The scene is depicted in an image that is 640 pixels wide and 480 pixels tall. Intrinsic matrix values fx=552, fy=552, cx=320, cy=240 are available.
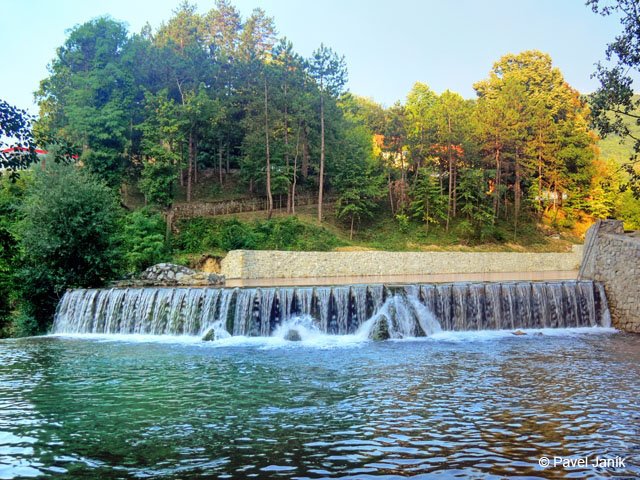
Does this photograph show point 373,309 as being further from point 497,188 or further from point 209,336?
point 497,188

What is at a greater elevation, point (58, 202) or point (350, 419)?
point (58, 202)

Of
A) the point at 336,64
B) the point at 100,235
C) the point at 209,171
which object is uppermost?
the point at 336,64

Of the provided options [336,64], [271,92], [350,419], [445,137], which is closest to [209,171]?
[271,92]

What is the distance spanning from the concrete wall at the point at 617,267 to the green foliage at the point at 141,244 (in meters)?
21.7

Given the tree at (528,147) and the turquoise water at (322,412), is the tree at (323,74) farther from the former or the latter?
the turquoise water at (322,412)

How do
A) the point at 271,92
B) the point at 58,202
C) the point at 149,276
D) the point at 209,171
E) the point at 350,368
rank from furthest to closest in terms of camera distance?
1. the point at 209,171
2. the point at 271,92
3. the point at 149,276
4. the point at 58,202
5. the point at 350,368

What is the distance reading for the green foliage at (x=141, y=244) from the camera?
1190 inches

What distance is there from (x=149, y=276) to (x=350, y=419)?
2287 cm

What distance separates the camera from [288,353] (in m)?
13.4

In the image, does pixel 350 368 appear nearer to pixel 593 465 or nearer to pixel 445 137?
pixel 593 465

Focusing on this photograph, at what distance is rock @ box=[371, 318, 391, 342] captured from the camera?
1540 cm

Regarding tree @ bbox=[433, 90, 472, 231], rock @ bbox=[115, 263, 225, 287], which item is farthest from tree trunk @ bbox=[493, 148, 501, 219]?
rock @ bbox=[115, 263, 225, 287]

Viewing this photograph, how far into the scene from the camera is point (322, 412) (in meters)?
7.84

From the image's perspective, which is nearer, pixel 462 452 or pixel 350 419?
pixel 462 452
